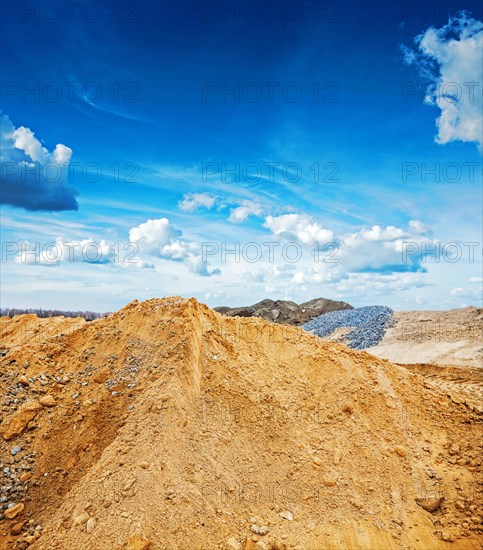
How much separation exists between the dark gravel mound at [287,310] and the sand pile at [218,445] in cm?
2419

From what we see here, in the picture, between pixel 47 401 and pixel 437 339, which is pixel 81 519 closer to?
pixel 47 401

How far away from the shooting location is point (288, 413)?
8.04 meters

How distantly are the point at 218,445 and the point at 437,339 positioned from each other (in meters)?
17.7

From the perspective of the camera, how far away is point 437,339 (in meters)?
20.7

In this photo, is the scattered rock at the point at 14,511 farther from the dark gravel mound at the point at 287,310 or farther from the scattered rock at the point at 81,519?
the dark gravel mound at the point at 287,310

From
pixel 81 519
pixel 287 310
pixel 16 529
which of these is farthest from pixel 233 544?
pixel 287 310

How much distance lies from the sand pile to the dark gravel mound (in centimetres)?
2419

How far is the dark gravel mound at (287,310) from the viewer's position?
3491 cm

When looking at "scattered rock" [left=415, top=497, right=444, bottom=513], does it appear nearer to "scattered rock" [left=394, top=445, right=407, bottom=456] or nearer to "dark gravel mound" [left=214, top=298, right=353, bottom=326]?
"scattered rock" [left=394, top=445, right=407, bottom=456]

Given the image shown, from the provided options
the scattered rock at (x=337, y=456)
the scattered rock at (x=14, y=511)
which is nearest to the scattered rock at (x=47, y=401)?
the scattered rock at (x=14, y=511)

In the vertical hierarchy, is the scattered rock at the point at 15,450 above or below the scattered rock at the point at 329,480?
above

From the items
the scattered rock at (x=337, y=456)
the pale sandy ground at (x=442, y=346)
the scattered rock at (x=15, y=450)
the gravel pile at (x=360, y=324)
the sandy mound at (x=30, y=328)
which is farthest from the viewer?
the gravel pile at (x=360, y=324)

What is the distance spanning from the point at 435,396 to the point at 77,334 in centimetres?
937

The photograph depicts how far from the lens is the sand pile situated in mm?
5953
